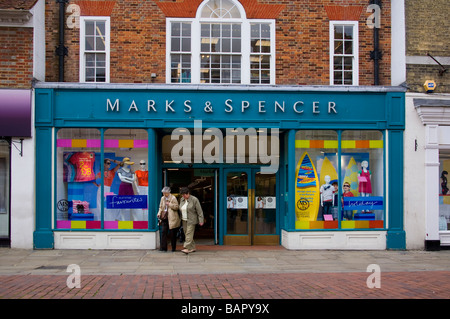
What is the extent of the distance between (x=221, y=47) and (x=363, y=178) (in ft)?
17.4

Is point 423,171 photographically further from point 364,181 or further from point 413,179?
point 364,181

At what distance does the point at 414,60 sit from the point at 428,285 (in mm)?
6772

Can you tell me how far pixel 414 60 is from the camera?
40.6 feet

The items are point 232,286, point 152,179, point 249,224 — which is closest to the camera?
point 232,286

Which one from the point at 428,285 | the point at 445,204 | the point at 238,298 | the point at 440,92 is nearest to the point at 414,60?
the point at 440,92

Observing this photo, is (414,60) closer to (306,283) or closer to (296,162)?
(296,162)

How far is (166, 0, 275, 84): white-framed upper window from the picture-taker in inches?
492

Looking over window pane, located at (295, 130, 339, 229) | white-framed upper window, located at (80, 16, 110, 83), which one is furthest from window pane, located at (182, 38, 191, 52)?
window pane, located at (295, 130, 339, 229)

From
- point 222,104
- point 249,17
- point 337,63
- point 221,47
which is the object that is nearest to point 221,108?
point 222,104

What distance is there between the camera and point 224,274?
8.85 m

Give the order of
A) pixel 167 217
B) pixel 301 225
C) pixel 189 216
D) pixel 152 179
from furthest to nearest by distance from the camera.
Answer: pixel 301 225
pixel 152 179
pixel 167 217
pixel 189 216

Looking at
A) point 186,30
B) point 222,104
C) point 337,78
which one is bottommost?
point 222,104

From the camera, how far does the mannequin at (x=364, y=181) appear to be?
12.5 metres

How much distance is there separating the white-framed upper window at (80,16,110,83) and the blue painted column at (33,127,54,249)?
6.23ft
